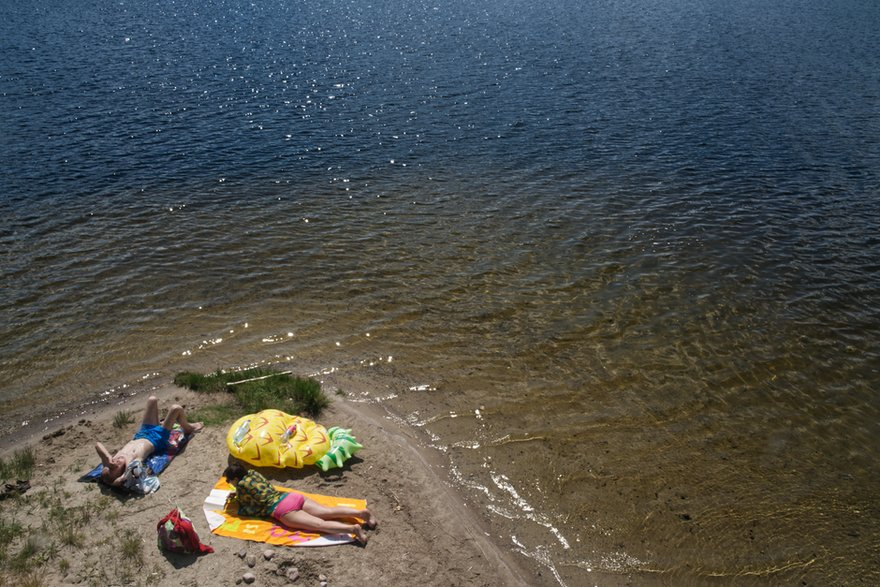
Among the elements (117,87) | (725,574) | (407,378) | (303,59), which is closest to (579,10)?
(303,59)

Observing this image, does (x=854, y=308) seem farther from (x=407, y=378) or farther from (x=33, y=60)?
(x=33, y=60)

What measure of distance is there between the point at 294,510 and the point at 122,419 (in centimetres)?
533

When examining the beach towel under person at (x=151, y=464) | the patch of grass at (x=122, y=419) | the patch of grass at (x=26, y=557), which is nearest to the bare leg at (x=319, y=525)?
the beach towel under person at (x=151, y=464)

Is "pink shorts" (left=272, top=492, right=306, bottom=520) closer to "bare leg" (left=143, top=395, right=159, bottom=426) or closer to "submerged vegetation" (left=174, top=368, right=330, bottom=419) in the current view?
"submerged vegetation" (left=174, top=368, right=330, bottom=419)

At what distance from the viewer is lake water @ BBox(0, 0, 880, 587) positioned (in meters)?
13.2

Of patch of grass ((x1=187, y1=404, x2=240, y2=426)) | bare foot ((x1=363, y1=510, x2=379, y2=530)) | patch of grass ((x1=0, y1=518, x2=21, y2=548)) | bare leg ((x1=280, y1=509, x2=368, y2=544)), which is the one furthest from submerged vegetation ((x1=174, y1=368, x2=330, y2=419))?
patch of grass ((x1=0, y1=518, x2=21, y2=548))

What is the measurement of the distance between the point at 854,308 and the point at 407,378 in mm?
13681

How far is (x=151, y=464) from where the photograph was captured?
1289 cm

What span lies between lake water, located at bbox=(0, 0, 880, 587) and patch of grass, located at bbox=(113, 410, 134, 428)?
165 cm

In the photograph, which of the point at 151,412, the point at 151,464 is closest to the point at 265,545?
the point at 151,464

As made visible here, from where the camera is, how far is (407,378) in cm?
1620

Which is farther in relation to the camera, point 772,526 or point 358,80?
point 358,80

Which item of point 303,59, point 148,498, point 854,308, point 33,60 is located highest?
point 33,60

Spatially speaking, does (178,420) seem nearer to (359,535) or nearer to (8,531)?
(8,531)
